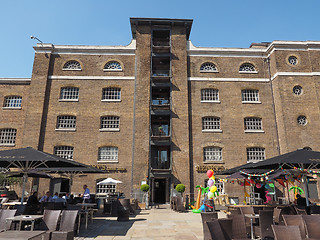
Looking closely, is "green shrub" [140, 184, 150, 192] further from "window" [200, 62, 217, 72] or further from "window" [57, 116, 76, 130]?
"window" [200, 62, 217, 72]

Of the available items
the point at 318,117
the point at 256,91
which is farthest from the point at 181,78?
the point at 318,117

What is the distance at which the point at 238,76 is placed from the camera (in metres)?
23.8

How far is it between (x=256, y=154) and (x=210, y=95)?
273 inches

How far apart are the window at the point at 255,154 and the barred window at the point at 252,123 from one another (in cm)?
189

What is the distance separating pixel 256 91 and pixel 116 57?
14.3 meters

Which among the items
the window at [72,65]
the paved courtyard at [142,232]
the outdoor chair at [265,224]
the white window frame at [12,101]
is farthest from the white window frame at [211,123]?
the white window frame at [12,101]

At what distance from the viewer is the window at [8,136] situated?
22.1 m

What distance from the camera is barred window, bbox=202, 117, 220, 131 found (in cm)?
2245

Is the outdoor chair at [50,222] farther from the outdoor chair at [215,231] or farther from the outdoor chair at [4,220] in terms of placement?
the outdoor chair at [215,231]

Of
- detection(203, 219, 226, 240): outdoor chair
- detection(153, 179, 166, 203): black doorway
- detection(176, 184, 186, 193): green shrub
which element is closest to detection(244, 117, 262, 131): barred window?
detection(176, 184, 186, 193): green shrub

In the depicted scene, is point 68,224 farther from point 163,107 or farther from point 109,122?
point 163,107

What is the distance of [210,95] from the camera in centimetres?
2339

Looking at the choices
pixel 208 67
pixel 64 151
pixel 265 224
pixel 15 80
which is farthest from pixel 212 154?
pixel 15 80

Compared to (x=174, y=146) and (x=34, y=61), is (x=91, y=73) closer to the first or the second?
(x=34, y=61)
